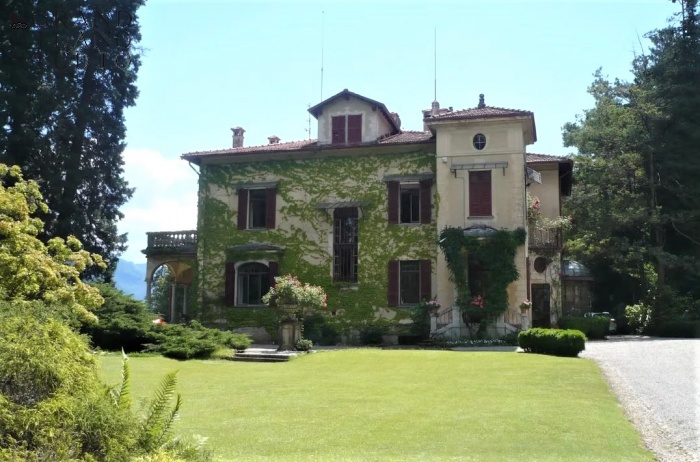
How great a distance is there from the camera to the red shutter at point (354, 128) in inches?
1219

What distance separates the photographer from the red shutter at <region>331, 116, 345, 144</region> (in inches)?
1231

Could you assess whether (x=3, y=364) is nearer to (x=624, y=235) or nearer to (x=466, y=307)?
(x=466, y=307)

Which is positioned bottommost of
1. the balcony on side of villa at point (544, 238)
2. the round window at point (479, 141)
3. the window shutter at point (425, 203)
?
the balcony on side of villa at point (544, 238)

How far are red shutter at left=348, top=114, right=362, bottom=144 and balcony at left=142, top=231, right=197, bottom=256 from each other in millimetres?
8493

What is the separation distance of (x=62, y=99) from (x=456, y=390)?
24895 mm

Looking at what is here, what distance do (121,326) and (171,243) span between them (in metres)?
11.1

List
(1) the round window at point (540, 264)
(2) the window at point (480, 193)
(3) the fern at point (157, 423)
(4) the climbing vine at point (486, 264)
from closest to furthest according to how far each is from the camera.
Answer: (3) the fern at point (157, 423)
(4) the climbing vine at point (486, 264)
(2) the window at point (480, 193)
(1) the round window at point (540, 264)

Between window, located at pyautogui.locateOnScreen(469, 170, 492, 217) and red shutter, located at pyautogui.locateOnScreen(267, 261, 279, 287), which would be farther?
red shutter, located at pyautogui.locateOnScreen(267, 261, 279, 287)

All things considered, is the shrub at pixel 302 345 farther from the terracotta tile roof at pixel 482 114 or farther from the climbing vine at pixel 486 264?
the terracotta tile roof at pixel 482 114

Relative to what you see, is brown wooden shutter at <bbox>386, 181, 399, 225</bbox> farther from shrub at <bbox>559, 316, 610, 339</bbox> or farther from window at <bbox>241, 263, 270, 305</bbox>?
shrub at <bbox>559, 316, 610, 339</bbox>

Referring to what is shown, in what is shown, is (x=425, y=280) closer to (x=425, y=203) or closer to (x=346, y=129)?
(x=425, y=203)

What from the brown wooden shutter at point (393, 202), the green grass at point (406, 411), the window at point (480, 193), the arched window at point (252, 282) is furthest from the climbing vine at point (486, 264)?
the green grass at point (406, 411)

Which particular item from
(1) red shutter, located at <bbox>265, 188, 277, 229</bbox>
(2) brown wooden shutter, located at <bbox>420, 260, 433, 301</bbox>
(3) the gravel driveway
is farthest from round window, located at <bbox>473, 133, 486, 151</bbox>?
(3) the gravel driveway

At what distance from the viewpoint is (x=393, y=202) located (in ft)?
98.3
